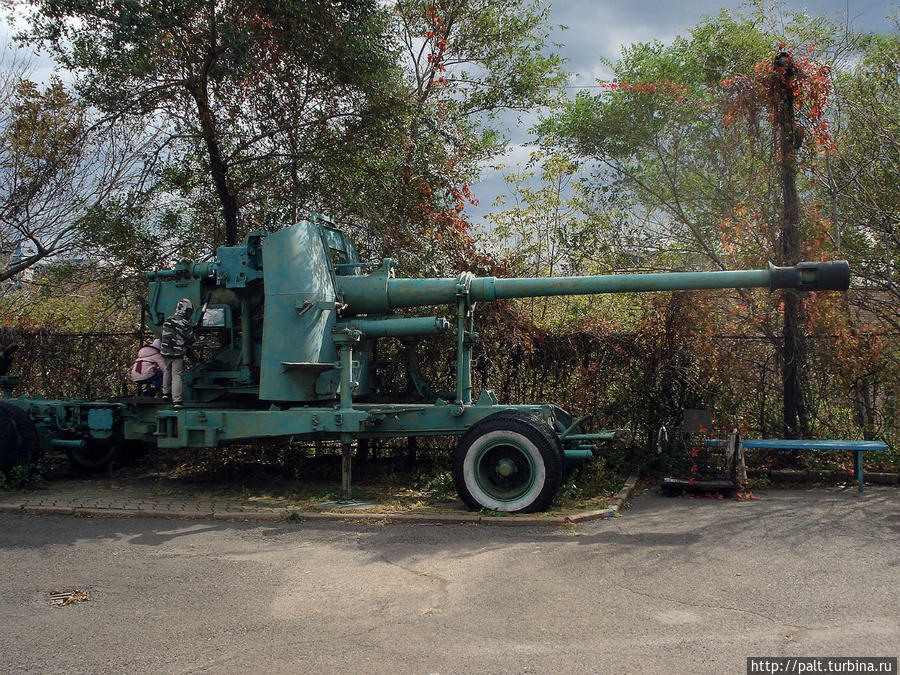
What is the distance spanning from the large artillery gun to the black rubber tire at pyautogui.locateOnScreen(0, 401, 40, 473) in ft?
0.06

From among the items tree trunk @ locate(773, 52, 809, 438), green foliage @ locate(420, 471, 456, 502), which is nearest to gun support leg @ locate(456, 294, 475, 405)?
green foliage @ locate(420, 471, 456, 502)

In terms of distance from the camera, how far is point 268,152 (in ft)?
41.8

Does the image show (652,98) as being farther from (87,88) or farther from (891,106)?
(87,88)

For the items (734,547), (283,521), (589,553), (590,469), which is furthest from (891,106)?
(283,521)

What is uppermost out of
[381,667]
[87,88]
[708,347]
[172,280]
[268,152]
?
[87,88]

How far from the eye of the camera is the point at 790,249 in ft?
32.5

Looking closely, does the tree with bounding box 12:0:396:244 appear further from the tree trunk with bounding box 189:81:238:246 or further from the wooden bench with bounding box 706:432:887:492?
the wooden bench with bounding box 706:432:887:492

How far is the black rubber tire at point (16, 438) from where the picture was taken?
9023 mm

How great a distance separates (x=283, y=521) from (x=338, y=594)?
8.03 ft

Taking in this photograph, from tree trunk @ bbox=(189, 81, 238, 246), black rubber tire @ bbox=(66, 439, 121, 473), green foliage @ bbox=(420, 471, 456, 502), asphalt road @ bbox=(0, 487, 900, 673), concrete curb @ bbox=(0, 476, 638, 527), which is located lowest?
asphalt road @ bbox=(0, 487, 900, 673)

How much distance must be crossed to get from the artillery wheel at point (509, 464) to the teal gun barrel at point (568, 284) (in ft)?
4.72

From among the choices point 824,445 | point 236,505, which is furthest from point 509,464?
point 824,445

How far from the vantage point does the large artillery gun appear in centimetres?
762

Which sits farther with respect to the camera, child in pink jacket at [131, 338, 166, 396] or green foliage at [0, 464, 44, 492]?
child in pink jacket at [131, 338, 166, 396]
